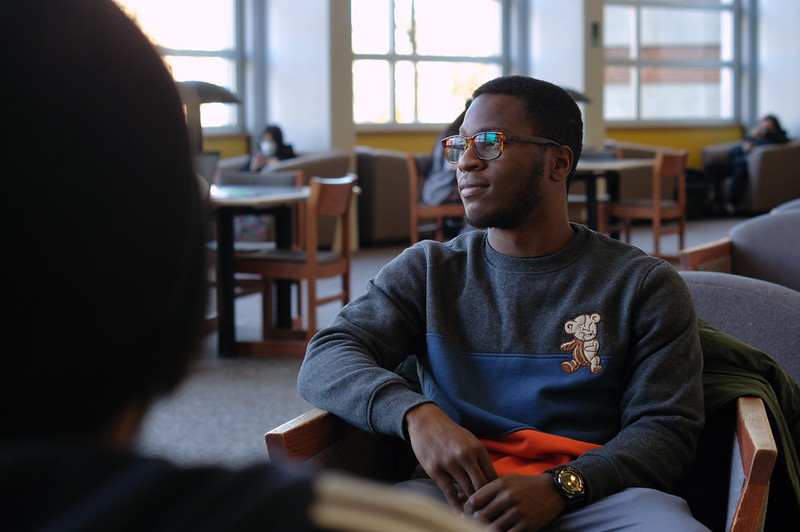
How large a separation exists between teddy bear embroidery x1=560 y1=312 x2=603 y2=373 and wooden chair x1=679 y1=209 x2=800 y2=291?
1042 mm

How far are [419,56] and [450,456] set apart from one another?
8.30m

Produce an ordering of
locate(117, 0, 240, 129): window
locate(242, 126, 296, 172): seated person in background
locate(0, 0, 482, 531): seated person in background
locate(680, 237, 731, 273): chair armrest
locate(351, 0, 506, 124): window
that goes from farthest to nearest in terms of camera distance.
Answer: locate(351, 0, 506, 124): window, locate(117, 0, 240, 129): window, locate(242, 126, 296, 172): seated person in background, locate(680, 237, 731, 273): chair armrest, locate(0, 0, 482, 531): seated person in background

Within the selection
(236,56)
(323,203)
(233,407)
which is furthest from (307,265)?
(236,56)

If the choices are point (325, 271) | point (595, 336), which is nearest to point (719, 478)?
point (595, 336)

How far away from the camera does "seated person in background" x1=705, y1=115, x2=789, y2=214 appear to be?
34.3 feet

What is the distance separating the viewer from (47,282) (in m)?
0.41

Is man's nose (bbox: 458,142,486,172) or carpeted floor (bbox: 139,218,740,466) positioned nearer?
man's nose (bbox: 458,142,486,172)

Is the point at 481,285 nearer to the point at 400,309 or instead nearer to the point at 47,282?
the point at 400,309

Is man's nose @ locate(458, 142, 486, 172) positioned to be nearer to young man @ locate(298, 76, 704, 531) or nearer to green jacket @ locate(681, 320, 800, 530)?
young man @ locate(298, 76, 704, 531)

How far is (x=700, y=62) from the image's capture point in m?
11.5

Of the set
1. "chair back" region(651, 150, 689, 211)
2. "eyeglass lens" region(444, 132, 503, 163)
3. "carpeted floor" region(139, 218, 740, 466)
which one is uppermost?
"eyeglass lens" region(444, 132, 503, 163)

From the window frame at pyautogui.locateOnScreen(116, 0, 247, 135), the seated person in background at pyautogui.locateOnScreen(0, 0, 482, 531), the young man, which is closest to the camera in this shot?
the seated person in background at pyautogui.locateOnScreen(0, 0, 482, 531)

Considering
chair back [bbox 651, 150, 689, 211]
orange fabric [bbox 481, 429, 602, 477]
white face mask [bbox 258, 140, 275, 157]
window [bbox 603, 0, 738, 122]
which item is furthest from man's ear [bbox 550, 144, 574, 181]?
window [bbox 603, 0, 738, 122]

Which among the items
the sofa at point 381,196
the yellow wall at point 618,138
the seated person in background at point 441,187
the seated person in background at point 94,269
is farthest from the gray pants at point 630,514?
the yellow wall at point 618,138
